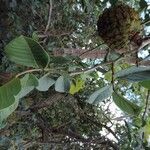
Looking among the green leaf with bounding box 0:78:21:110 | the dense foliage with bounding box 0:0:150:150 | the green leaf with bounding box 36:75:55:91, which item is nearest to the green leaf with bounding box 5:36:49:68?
the green leaf with bounding box 0:78:21:110

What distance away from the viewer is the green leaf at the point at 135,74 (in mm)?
865

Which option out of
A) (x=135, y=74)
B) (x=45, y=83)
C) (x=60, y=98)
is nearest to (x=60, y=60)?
(x=45, y=83)

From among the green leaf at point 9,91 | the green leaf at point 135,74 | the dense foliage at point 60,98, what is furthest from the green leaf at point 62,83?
the dense foliage at point 60,98

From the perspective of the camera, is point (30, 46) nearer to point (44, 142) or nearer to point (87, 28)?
point (44, 142)

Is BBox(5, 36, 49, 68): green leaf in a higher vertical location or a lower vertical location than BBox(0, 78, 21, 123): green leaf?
higher

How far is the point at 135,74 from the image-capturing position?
35.0 inches

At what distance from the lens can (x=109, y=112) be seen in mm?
3027

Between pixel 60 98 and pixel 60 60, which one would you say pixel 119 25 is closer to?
pixel 60 60

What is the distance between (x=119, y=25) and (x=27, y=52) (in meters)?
0.24

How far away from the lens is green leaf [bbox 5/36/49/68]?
0.70 m

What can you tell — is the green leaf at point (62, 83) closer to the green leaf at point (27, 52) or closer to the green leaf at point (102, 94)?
the green leaf at point (102, 94)

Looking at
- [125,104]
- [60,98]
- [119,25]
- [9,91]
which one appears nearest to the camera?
[9,91]

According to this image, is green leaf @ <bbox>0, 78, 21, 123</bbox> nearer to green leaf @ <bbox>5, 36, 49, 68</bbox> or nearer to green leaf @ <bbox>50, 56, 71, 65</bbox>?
green leaf @ <bbox>5, 36, 49, 68</bbox>

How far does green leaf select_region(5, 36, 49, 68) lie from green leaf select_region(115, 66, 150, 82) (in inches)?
9.6
